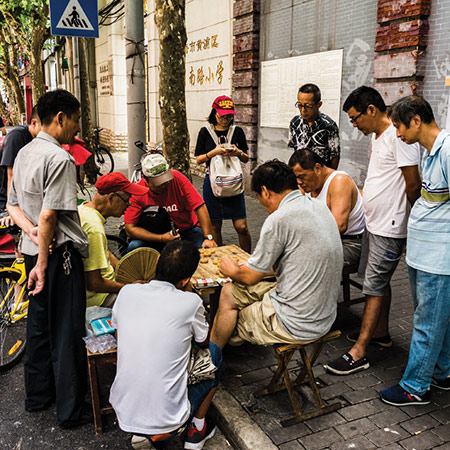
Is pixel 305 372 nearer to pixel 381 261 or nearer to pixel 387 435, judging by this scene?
pixel 387 435

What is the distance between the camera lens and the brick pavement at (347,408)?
287cm

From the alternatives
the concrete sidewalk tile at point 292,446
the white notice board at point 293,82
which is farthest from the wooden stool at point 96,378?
the white notice board at point 293,82

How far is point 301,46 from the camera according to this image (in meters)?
8.38

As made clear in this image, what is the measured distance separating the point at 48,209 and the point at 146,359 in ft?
3.38

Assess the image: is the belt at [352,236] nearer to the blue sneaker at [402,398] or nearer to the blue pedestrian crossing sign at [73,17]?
the blue sneaker at [402,398]

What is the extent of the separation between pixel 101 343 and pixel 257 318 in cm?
99

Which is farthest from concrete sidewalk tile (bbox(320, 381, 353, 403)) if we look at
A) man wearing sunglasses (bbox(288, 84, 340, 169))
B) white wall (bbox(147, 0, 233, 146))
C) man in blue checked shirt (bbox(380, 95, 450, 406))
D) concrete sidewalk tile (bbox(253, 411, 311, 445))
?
white wall (bbox(147, 0, 233, 146))

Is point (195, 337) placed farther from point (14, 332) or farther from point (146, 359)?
point (14, 332)

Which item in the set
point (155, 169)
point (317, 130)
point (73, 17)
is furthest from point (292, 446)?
point (73, 17)

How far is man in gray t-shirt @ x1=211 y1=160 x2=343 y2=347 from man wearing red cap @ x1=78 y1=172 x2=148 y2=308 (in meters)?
0.85

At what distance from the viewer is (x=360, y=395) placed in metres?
3.31

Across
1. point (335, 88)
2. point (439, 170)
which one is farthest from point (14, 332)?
point (335, 88)

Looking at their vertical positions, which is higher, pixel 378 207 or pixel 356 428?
pixel 378 207

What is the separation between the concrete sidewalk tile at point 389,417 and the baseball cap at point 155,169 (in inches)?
98.8
